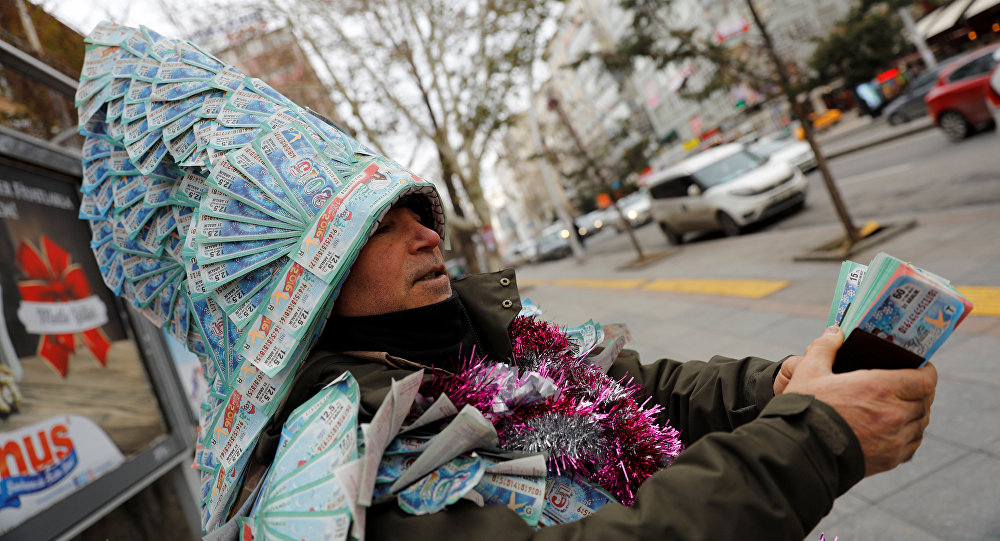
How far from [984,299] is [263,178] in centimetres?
524

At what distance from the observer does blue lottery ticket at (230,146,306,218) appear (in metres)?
1.48

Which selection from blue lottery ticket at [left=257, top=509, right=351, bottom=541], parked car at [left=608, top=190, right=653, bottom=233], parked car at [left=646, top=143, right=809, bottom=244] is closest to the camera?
blue lottery ticket at [left=257, top=509, right=351, bottom=541]

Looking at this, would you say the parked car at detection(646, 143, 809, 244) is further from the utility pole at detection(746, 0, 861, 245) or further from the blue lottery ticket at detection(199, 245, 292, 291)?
the blue lottery ticket at detection(199, 245, 292, 291)

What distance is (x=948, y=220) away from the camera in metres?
7.29

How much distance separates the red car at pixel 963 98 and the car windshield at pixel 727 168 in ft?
10.6

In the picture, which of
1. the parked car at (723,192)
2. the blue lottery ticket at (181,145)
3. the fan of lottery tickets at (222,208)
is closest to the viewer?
the fan of lottery tickets at (222,208)

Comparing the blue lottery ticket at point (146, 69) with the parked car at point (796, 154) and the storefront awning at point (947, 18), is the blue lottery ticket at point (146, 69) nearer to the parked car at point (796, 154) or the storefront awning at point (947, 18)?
the parked car at point (796, 154)

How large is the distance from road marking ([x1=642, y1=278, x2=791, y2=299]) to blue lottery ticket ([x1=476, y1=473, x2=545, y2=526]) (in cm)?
625

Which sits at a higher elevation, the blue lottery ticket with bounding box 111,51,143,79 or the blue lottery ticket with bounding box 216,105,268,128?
the blue lottery ticket with bounding box 111,51,143,79

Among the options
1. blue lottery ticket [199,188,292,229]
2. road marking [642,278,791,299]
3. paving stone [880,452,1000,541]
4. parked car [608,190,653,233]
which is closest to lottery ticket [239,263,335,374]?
blue lottery ticket [199,188,292,229]

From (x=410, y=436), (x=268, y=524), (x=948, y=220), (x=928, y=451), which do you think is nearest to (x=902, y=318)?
(x=410, y=436)

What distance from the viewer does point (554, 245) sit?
27.5 m

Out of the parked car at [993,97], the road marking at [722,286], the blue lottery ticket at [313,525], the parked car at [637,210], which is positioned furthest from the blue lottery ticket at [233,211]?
the parked car at [637,210]

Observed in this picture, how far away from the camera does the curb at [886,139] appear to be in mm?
15670
